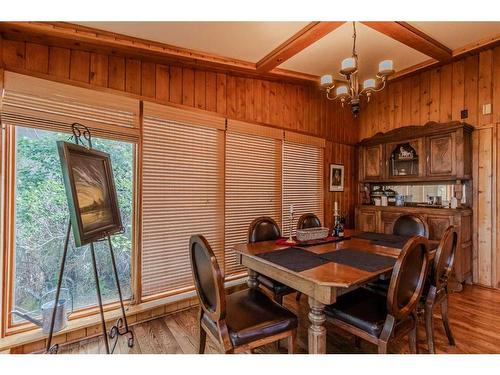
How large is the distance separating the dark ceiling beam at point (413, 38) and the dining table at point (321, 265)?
2108 mm

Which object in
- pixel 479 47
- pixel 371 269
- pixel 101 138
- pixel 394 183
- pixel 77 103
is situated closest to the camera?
pixel 371 269

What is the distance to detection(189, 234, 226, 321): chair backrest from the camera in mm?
1396

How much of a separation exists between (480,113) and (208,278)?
4.15 m

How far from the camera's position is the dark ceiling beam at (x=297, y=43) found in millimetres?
2357

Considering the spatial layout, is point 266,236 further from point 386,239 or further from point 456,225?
point 456,225

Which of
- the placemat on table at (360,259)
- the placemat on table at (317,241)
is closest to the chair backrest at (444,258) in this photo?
the placemat on table at (360,259)

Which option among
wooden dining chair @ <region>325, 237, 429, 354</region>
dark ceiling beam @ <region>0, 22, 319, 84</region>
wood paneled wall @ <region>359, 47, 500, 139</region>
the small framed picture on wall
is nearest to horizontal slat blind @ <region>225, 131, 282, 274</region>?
dark ceiling beam @ <region>0, 22, 319, 84</region>

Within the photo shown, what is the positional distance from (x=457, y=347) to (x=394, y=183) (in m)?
2.73

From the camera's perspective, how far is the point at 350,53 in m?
3.06

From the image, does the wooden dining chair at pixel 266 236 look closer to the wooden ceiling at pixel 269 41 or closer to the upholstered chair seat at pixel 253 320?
the upholstered chair seat at pixel 253 320
